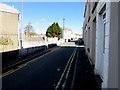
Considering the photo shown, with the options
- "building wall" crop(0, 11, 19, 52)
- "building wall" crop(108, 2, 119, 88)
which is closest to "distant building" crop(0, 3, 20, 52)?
"building wall" crop(0, 11, 19, 52)

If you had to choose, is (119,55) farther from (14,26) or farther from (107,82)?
(14,26)

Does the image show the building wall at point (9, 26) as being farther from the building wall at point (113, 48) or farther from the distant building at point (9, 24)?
the building wall at point (113, 48)

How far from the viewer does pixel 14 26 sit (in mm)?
30062

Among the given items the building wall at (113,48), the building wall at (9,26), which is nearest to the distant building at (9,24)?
the building wall at (9,26)

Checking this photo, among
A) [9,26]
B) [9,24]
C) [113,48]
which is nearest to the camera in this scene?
[113,48]

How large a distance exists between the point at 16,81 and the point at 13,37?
22.4 meters

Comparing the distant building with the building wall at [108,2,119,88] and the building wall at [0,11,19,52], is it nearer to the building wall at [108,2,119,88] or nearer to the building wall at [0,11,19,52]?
the building wall at [0,11,19,52]

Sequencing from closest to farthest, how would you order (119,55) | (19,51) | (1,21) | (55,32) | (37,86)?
(119,55), (37,86), (19,51), (1,21), (55,32)

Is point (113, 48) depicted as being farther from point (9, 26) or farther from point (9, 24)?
point (9, 24)

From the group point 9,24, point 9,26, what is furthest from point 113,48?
point 9,24

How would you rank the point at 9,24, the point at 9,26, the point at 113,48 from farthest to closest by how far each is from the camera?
the point at 9,24, the point at 9,26, the point at 113,48

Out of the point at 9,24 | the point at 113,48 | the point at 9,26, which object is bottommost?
the point at 113,48

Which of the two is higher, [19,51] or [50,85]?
[19,51]

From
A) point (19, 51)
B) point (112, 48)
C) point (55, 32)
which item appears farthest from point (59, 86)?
point (55, 32)
